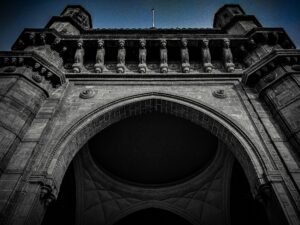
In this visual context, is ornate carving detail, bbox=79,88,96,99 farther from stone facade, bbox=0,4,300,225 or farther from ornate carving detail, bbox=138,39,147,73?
ornate carving detail, bbox=138,39,147,73

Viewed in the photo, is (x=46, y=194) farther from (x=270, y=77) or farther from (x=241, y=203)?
(x=241, y=203)

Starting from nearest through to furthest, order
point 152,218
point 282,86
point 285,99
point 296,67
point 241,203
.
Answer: point 285,99 → point 282,86 → point 296,67 → point 241,203 → point 152,218

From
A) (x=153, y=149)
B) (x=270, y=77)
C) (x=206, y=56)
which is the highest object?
(x=206, y=56)

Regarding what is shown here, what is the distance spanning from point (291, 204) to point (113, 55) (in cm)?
585

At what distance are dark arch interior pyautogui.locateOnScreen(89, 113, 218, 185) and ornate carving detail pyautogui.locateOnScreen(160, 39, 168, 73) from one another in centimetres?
194

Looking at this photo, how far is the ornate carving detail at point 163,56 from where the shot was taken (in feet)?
21.9

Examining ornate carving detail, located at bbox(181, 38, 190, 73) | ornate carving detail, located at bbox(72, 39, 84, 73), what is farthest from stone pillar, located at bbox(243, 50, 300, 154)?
ornate carving detail, located at bbox(72, 39, 84, 73)

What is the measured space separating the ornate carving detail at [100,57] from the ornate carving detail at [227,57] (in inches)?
137

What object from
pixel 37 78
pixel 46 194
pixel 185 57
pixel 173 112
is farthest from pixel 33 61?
pixel 185 57

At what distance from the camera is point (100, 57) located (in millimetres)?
6879

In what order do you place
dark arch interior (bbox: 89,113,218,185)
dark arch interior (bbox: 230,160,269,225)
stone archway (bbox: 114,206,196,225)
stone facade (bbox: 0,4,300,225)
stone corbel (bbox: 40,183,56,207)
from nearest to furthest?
stone corbel (bbox: 40,183,56,207) < stone facade (bbox: 0,4,300,225) < dark arch interior (bbox: 89,113,218,185) < dark arch interior (bbox: 230,160,269,225) < stone archway (bbox: 114,206,196,225)

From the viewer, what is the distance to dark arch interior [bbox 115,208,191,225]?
991cm

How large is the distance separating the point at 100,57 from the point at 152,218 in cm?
705

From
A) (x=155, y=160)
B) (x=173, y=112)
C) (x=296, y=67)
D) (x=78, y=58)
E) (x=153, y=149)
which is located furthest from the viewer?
(x=155, y=160)
